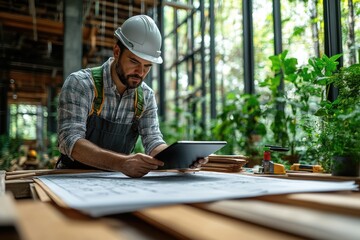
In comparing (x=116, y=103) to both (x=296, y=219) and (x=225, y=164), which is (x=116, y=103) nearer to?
(x=225, y=164)

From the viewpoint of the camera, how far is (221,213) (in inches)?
30.6

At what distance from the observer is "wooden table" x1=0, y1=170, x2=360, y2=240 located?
563 mm

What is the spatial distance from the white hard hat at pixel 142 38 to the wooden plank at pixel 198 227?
5.47ft

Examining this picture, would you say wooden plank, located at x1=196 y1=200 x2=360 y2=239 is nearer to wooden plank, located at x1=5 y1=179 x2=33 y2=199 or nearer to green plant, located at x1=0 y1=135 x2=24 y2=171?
wooden plank, located at x1=5 y1=179 x2=33 y2=199

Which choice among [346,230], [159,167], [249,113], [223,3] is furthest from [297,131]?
[223,3]

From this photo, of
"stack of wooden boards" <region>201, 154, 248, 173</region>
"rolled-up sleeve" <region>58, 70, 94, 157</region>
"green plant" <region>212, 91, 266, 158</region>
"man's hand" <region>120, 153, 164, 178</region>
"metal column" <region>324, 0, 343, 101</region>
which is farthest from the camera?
"green plant" <region>212, 91, 266, 158</region>

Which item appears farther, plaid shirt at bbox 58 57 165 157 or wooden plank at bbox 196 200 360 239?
plaid shirt at bbox 58 57 165 157

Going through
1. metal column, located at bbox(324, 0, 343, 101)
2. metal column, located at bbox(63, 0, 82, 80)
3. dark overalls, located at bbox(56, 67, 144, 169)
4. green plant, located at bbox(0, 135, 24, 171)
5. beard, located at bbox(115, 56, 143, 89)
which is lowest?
green plant, located at bbox(0, 135, 24, 171)

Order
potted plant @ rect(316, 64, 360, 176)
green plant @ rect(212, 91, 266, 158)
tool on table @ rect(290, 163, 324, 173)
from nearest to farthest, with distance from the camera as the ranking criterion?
potted plant @ rect(316, 64, 360, 176)
tool on table @ rect(290, 163, 324, 173)
green plant @ rect(212, 91, 266, 158)

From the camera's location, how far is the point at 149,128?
2.50m

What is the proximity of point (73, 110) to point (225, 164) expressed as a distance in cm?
95

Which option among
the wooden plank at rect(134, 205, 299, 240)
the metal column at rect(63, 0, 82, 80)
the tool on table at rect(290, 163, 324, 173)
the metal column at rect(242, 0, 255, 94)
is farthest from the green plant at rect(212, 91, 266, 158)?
the metal column at rect(63, 0, 82, 80)

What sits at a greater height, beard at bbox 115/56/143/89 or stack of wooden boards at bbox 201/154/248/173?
beard at bbox 115/56/143/89

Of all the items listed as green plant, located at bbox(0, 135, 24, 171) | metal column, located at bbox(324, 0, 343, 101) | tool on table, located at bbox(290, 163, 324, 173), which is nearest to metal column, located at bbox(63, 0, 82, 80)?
green plant, located at bbox(0, 135, 24, 171)
